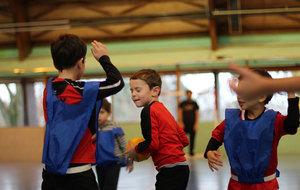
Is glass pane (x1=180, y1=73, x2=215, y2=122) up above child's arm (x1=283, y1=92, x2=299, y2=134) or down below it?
below

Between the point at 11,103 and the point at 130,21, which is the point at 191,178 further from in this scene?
the point at 11,103

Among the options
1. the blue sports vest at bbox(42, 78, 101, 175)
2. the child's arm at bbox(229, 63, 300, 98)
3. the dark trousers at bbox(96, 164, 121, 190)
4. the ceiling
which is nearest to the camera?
the child's arm at bbox(229, 63, 300, 98)

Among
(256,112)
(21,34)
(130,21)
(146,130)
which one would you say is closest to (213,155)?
(256,112)

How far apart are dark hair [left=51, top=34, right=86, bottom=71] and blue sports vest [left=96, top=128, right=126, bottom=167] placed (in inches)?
72.2

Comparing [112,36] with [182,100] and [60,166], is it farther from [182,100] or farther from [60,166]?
[60,166]

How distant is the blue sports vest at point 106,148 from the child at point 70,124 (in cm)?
170

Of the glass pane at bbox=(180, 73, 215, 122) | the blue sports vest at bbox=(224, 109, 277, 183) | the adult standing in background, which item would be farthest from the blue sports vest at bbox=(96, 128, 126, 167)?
the glass pane at bbox=(180, 73, 215, 122)

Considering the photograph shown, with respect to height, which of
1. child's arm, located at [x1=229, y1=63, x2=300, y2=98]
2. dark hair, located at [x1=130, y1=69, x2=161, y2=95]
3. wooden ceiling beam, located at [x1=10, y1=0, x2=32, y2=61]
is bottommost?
dark hair, located at [x1=130, y1=69, x2=161, y2=95]

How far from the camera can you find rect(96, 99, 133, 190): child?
3.96 meters

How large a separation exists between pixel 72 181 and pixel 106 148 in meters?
1.92

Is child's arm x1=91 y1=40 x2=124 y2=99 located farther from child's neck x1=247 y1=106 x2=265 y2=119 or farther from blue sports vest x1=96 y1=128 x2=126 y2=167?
blue sports vest x1=96 y1=128 x2=126 y2=167

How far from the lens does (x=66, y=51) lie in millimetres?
2270

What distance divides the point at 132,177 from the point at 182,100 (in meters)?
4.07

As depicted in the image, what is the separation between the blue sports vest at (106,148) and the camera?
4.00 m
